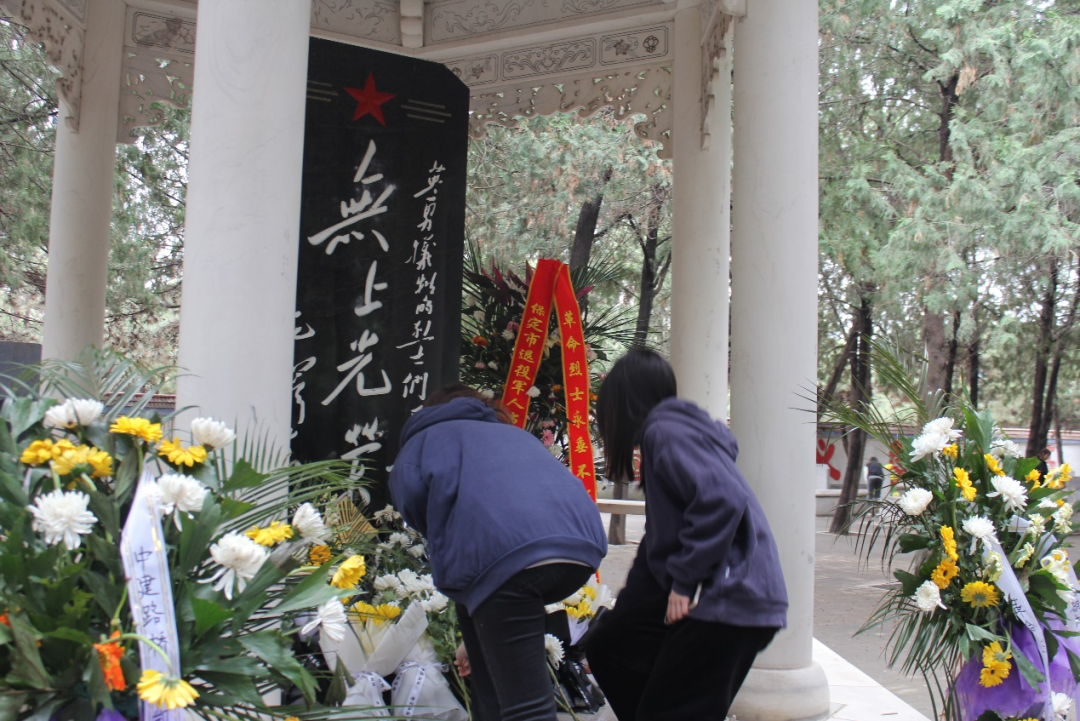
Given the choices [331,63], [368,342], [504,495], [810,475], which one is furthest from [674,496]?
[331,63]

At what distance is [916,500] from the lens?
3146 millimetres

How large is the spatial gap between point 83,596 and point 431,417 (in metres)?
1.24

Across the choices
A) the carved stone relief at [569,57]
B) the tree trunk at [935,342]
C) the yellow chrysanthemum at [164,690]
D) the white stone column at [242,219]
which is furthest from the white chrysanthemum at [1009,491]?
the tree trunk at [935,342]

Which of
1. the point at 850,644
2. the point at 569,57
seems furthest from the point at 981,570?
the point at 850,644

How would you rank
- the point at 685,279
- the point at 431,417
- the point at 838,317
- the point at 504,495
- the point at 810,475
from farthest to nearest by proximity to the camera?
the point at 838,317, the point at 685,279, the point at 810,475, the point at 431,417, the point at 504,495

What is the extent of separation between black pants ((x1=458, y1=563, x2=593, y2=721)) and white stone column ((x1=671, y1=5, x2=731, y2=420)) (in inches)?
156

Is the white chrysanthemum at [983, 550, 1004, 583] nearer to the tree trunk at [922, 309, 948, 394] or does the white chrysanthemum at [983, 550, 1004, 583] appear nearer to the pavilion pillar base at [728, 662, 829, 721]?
the pavilion pillar base at [728, 662, 829, 721]

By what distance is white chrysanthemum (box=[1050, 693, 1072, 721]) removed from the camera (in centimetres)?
314

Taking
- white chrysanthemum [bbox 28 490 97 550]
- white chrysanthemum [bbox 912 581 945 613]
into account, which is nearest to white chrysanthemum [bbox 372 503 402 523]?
white chrysanthemum [bbox 912 581 945 613]

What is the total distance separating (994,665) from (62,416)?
9.57ft

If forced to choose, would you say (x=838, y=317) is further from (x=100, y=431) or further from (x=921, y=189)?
(x=100, y=431)

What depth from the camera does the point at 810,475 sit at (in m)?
4.29

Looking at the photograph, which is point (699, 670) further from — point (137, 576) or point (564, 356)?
point (564, 356)

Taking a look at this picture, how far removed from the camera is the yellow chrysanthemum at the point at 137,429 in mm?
2152
